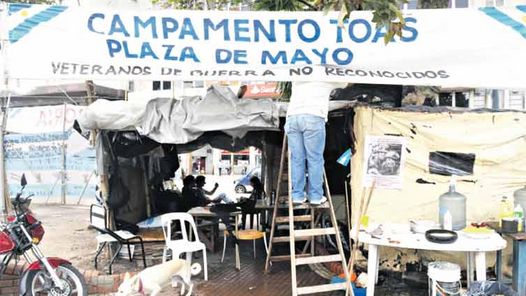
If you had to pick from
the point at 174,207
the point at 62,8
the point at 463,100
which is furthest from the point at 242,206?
the point at 463,100

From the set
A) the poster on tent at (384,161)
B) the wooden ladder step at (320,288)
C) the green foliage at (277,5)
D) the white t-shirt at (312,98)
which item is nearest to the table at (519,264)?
the poster on tent at (384,161)

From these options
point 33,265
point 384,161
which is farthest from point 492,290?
point 33,265

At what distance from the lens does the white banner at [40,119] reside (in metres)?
15.7

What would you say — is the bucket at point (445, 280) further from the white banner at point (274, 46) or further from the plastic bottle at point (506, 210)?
the white banner at point (274, 46)

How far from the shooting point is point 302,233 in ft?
18.1

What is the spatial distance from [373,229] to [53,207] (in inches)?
509

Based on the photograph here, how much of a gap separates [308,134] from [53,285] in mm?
3515

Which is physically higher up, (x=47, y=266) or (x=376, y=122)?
(x=376, y=122)

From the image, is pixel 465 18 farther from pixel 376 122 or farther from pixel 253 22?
pixel 253 22

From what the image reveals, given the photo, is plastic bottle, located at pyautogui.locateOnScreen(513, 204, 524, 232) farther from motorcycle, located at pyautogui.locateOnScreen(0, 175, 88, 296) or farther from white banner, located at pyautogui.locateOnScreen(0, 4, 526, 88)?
motorcycle, located at pyautogui.locateOnScreen(0, 175, 88, 296)

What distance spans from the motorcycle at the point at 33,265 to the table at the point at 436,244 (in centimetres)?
341

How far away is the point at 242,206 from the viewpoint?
28.6 ft

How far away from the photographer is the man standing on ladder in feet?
18.6

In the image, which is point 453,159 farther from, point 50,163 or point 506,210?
point 50,163
